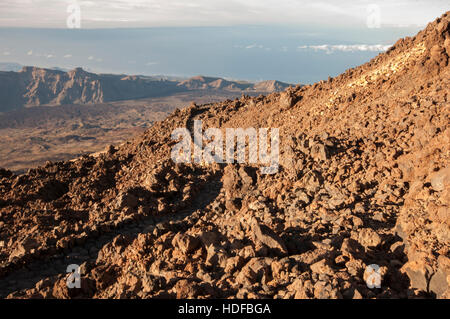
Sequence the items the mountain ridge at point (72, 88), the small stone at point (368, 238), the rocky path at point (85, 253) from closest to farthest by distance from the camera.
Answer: the small stone at point (368, 238) < the rocky path at point (85, 253) < the mountain ridge at point (72, 88)

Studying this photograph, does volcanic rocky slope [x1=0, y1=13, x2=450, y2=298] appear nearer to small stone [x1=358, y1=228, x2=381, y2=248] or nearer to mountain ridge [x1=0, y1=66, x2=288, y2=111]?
small stone [x1=358, y1=228, x2=381, y2=248]

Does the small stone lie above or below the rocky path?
above

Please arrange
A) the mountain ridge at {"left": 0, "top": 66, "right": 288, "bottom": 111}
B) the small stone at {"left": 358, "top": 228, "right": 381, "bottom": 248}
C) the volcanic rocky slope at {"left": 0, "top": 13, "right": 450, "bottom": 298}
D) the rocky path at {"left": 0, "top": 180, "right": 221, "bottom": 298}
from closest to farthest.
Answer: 1. the volcanic rocky slope at {"left": 0, "top": 13, "right": 450, "bottom": 298}
2. the small stone at {"left": 358, "top": 228, "right": 381, "bottom": 248}
3. the rocky path at {"left": 0, "top": 180, "right": 221, "bottom": 298}
4. the mountain ridge at {"left": 0, "top": 66, "right": 288, "bottom": 111}

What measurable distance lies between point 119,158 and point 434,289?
1192cm

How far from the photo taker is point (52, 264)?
8.04 metres

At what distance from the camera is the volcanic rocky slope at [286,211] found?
5156 mm

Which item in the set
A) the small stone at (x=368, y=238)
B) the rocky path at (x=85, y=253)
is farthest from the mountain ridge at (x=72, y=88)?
the small stone at (x=368, y=238)

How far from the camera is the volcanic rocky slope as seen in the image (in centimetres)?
516

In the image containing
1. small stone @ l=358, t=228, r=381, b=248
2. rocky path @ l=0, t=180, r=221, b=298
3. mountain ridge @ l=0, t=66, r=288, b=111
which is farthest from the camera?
mountain ridge @ l=0, t=66, r=288, b=111

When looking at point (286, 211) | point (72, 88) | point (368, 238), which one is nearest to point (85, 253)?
point (286, 211)

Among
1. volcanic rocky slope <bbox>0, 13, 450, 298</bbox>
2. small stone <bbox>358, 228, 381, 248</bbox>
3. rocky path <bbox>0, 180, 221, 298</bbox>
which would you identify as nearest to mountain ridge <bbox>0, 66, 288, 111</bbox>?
volcanic rocky slope <bbox>0, 13, 450, 298</bbox>

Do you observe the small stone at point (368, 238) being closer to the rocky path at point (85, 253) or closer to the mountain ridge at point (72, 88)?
the rocky path at point (85, 253)

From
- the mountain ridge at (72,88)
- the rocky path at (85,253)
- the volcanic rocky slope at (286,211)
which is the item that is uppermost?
the mountain ridge at (72,88)

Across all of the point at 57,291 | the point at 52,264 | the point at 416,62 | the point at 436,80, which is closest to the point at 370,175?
the point at 436,80
